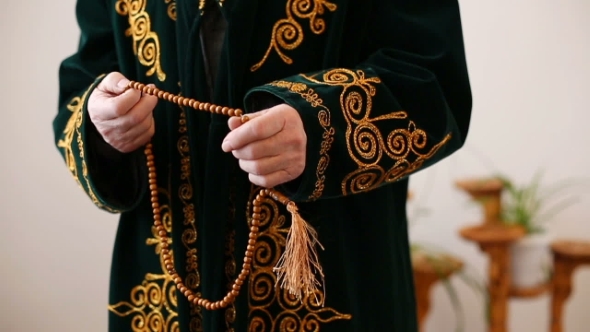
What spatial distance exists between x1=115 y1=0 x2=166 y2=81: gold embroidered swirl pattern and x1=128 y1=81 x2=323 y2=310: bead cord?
0.26 feet

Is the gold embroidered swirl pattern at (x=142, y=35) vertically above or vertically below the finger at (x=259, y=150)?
above

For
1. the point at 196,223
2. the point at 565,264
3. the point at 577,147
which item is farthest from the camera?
the point at 577,147

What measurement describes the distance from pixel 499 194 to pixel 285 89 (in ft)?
3.04

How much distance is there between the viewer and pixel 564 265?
1.10 meters

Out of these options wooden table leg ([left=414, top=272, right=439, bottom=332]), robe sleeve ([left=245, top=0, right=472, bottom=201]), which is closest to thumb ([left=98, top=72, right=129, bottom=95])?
robe sleeve ([left=245, top=0, right=472, bottom=201])

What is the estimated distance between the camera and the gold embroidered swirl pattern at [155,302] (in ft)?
1.79

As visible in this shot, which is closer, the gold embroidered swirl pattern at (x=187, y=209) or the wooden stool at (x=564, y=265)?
the gold embroidered swirl pattern at (x=187, y=209)

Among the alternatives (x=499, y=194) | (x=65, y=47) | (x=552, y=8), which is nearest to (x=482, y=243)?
(x=499, y=194)

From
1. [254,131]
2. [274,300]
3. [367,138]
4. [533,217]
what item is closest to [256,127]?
[254,131]

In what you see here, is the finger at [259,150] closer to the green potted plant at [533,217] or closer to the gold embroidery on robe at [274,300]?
the gold embroidery on robe at [274,300]

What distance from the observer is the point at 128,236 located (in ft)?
1.91

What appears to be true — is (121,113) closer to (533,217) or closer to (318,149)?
(318,149)

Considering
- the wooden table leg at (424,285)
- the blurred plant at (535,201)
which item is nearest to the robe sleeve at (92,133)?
the wooden table leg at (424,285)

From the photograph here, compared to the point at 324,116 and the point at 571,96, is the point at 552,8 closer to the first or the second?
the point at 571,96
